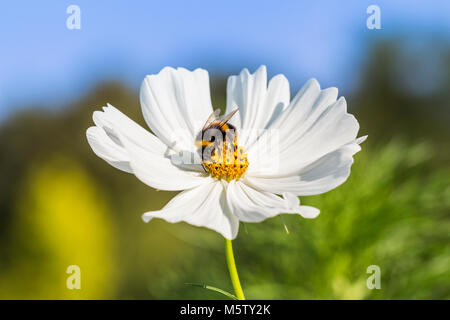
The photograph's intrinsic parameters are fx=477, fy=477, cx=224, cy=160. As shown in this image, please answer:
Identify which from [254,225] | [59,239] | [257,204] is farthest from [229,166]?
[59,239]

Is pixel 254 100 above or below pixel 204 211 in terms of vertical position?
above

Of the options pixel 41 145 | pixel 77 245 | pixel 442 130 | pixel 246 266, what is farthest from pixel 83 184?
pixel 442 130

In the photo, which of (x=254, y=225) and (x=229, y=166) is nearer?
(x=229, y=166)

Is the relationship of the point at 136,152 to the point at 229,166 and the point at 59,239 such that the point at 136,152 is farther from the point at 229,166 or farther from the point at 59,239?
the point at 59,239

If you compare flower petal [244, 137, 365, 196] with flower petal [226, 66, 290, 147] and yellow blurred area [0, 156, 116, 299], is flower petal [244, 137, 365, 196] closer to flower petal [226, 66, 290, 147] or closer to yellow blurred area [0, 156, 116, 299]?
flower petal [226, 66, 290, 147]

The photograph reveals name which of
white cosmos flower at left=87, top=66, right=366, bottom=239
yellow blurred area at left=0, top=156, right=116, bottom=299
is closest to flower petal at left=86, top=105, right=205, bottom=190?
white cosmos flower at left=87, top=66, right=366, bottom=239

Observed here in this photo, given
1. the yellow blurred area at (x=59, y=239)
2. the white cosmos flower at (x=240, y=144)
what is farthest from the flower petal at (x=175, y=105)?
the yellow blurred area at (x=59, y=239)
